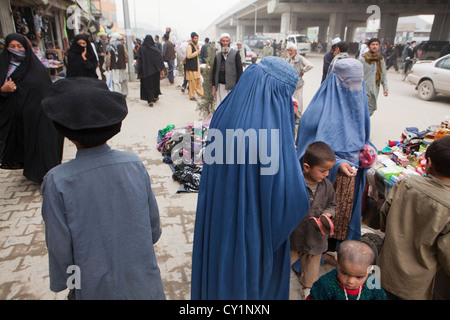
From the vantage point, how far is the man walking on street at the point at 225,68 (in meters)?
6.60

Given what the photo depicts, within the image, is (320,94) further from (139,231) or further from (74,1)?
(74,1)

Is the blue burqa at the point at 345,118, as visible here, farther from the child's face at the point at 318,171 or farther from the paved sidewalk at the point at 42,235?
the paved sidewalk at the point at 42,235

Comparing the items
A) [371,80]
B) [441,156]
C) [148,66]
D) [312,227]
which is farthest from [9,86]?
[371,80]

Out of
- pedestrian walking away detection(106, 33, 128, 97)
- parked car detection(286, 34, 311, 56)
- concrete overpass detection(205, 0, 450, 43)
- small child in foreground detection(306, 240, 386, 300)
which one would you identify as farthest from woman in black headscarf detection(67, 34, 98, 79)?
concrete overpass detection(205, 0, 450, 43)

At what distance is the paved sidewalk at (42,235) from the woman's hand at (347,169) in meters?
0.95

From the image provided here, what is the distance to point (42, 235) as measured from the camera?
3.10m

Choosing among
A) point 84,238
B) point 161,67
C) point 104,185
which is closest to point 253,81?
point 104,185

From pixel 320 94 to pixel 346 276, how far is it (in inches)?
64.4

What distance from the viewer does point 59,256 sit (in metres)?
1.28

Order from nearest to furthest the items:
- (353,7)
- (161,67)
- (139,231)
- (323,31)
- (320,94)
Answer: (139,231)
(320,94)
(161,67)
(353,7)
(323,31)

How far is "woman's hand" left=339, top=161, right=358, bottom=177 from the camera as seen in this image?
7.82 ft

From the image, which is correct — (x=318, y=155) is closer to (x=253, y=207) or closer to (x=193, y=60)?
(x=253, y=207)

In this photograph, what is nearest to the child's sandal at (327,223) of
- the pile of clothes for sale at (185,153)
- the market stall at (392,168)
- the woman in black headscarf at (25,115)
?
the market stall at (392,168)

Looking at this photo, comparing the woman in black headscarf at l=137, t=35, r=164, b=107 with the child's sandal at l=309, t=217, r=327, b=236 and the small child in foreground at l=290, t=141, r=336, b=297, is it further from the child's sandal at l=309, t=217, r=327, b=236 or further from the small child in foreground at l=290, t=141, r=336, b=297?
the child's sandal at l=309, t=217, r=327, b=236
